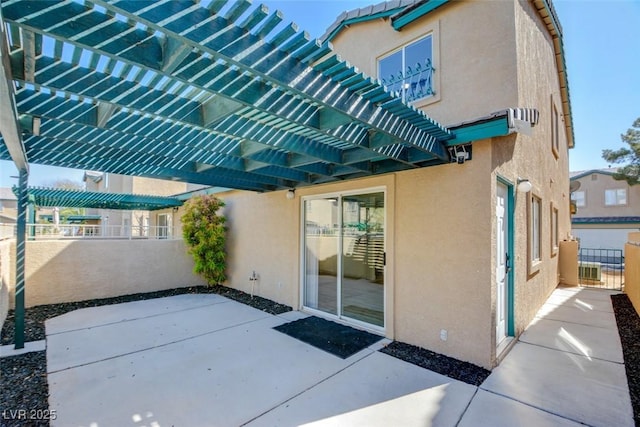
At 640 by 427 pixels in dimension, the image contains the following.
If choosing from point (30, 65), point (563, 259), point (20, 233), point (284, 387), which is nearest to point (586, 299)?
point (563, 259)

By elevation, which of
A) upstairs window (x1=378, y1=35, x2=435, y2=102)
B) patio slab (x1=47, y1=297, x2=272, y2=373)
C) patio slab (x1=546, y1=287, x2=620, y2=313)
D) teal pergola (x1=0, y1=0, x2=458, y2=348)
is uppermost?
upstairs window (x1=378, y1=35, x2=435, y2=102)

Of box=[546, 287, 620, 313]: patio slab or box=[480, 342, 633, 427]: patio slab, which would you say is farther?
box=[546, 287, 620, 313]: patio slab

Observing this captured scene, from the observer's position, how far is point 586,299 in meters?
9.62

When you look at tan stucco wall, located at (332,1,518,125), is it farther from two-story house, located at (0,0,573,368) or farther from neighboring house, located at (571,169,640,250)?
neighboring house, located at (571,169,640,250)

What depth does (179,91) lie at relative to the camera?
3.51 metres

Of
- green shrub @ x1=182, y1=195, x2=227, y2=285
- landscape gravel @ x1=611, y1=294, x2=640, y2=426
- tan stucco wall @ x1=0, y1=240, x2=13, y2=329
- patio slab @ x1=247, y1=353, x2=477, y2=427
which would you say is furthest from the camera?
green shrub @ x1=182, y1=195, x2=227, y2=285

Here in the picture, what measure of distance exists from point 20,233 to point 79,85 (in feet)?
14.5

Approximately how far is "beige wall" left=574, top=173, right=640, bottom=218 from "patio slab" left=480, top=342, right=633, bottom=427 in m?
33.3

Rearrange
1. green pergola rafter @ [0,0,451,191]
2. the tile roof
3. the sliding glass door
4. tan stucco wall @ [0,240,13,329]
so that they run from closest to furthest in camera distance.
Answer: green pergola rafter @ [0,0,451,191] → the sliding glass door → tan stucco wall @ [0,240,13,329] → the tile roof

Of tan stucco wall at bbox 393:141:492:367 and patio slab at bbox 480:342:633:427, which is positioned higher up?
tan stucco wall at bbox 393:141:492:367

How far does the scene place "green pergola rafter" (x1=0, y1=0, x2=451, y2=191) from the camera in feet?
6.82

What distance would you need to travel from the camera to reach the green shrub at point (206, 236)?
1089cm

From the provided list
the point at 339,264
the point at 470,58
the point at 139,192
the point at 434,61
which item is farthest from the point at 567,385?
the point at 139,192

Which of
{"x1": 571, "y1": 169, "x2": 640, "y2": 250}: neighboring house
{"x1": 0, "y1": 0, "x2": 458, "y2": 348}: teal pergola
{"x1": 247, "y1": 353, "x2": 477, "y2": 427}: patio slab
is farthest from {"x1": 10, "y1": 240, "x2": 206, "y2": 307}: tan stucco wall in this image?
{"x1": 571, "y1": 169, "x2": 640, "y2": 250}: neighboring house
